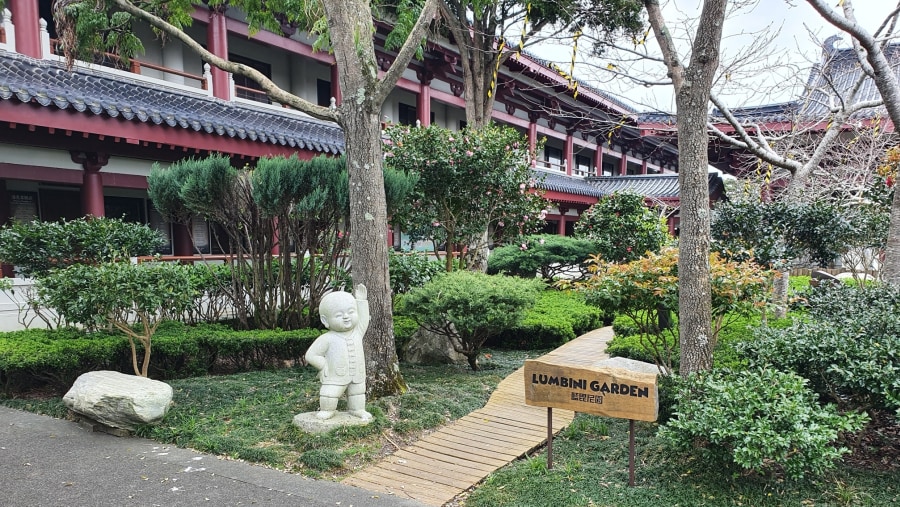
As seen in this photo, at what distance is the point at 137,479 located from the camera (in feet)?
13.3

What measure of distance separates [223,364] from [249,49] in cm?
1006

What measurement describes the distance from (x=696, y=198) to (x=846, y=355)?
1.66 metres

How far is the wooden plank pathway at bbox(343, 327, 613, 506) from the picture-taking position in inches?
160

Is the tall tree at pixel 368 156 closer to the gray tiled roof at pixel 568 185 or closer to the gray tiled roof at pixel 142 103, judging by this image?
the gray tiled roof at pixel 142 103

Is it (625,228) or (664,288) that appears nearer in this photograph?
(664,288)

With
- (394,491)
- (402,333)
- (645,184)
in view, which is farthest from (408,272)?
(645,184)

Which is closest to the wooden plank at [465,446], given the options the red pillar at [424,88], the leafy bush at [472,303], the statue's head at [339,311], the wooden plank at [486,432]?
the wooden plank at [486,432]

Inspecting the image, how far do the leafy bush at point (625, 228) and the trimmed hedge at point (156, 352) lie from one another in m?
6.83

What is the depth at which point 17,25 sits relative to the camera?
9125mm

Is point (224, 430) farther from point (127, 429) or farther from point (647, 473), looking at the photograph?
point (647, 473)

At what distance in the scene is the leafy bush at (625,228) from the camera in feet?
37.7

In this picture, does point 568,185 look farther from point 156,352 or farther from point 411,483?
point 411,483

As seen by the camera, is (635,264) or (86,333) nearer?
(635,264)

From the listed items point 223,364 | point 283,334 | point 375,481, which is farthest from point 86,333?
point 375,481
